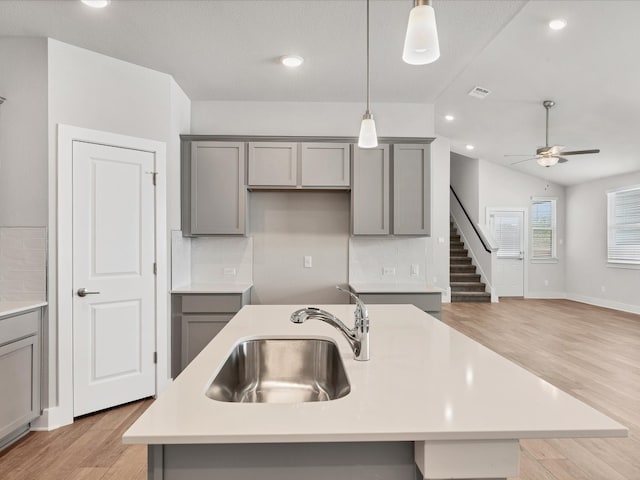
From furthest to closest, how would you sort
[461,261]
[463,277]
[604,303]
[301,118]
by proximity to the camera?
1. [461,261]
2. [463,277]
3. [604,303]
4. [301,118]

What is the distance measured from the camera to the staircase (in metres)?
8.55

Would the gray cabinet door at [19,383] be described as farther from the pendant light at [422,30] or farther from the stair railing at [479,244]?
the stair railing at [479,244]

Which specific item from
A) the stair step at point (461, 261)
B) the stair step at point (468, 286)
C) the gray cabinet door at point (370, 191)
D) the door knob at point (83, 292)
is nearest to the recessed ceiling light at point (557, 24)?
the gray cabinet door at point (370, 191)

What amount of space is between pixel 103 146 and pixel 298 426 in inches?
117

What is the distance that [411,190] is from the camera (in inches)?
155

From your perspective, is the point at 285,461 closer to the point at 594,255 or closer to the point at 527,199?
the point at 594,255

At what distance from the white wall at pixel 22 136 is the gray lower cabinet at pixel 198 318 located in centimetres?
130

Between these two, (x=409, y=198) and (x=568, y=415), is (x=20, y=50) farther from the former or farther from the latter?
(x=568, y=415)

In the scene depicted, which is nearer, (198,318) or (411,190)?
(198,318)

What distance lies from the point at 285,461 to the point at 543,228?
9.80 metres

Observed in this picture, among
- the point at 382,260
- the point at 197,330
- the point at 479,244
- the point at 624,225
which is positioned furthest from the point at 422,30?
the point at 479,244

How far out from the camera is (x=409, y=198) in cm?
394

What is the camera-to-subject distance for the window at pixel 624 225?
23.5ft

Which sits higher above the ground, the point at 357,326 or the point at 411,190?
the point at 411,190
